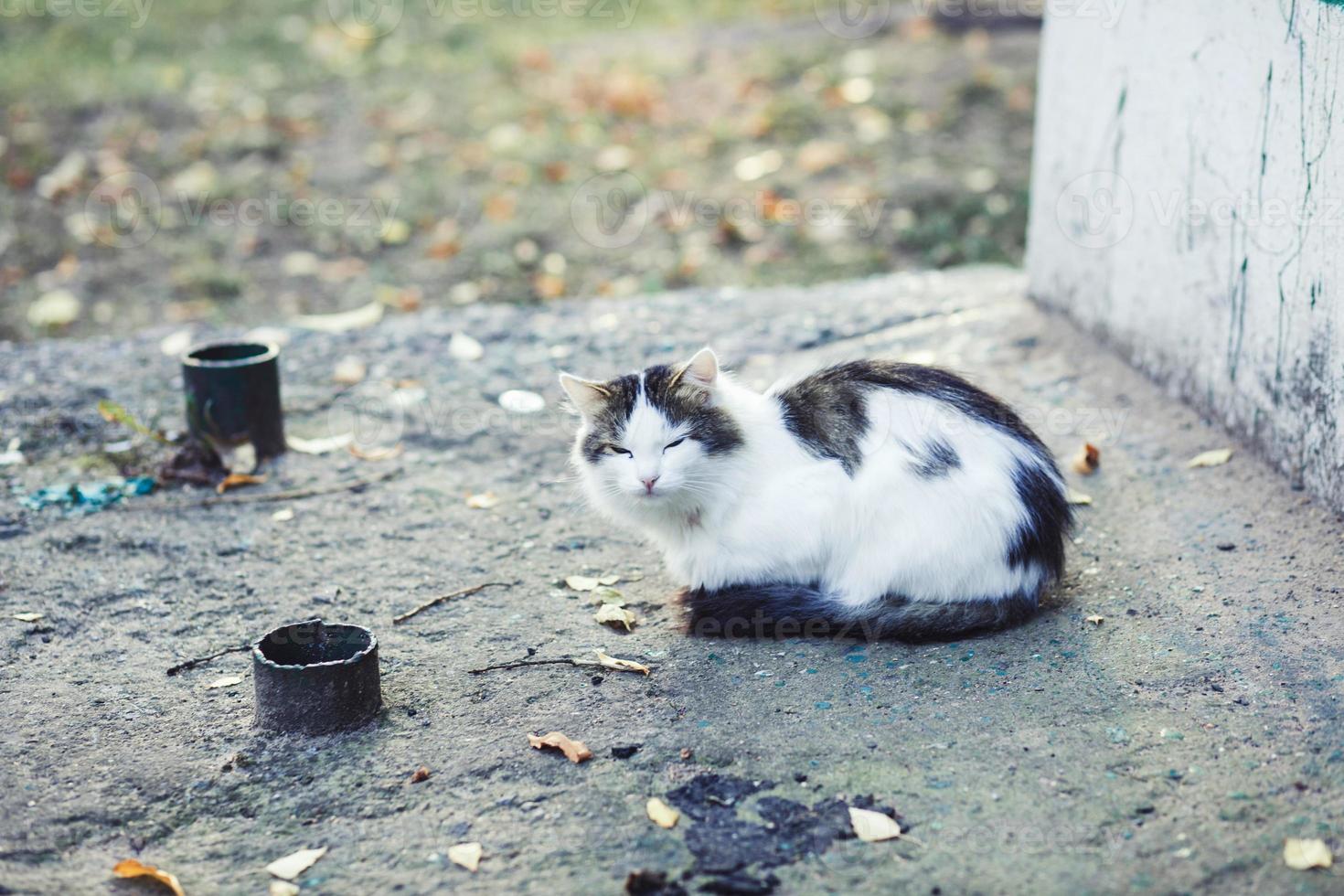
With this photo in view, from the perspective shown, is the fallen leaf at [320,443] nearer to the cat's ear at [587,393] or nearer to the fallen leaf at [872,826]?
the cat's ear at [587,393]

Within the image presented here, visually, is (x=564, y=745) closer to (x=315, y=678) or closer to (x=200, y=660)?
(x=315, y=678)

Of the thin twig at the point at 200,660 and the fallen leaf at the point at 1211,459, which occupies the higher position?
the fallen leaf at the point at 1211,459

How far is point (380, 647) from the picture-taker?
344cm

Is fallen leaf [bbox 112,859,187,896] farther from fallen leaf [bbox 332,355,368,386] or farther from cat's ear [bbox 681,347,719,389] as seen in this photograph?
fallen leaf [bbox 332,355,368,386]

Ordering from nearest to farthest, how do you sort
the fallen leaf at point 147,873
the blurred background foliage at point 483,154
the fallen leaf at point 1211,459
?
the fallen leaf at point 147,873 < the fallen leaf at point 1211,459 < the blurred background foliage at point 483,154

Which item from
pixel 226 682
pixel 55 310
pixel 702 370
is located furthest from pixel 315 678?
pixel 55 310

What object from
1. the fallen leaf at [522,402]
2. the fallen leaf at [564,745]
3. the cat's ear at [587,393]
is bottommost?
the fallen leaf at [564,745]

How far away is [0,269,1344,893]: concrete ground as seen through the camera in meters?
2.50

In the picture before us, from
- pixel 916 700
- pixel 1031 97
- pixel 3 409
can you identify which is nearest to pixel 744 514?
pixel 916 700

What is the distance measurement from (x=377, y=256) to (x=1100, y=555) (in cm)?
491

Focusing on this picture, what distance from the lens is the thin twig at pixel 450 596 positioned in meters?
3.59

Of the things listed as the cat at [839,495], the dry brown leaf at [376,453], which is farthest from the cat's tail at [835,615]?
the dry brown leaf at [376,453]

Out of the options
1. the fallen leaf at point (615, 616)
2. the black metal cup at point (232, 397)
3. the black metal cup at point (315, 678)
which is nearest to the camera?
the black metal cup at point (315, 678)

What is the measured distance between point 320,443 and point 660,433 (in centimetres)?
198
